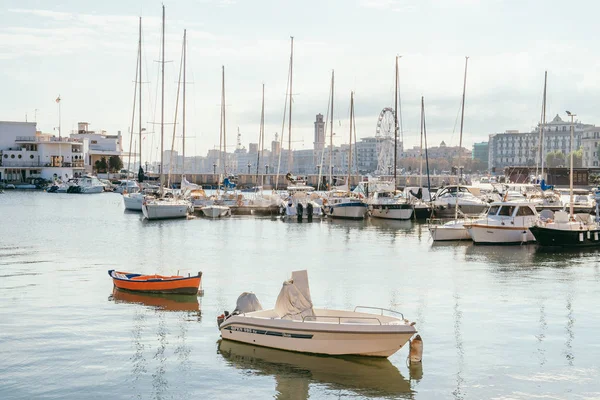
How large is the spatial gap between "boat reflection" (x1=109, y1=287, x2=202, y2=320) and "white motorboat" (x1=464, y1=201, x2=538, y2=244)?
2587 cm

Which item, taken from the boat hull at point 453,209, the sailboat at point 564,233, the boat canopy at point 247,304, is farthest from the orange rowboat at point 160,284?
the boat hull at point 453,209

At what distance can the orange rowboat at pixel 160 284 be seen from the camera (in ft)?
96.3

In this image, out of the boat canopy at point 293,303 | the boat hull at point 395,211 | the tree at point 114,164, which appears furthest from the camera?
the tree at point 114,164

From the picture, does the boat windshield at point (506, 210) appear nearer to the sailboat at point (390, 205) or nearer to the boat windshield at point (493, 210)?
the boat windshield at point (493, 210)

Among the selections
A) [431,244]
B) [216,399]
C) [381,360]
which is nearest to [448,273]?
[431,244]

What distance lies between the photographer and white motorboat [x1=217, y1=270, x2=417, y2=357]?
2028 centimetres

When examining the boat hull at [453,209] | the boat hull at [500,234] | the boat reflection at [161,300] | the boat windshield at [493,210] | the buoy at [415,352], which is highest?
the boat windshield at [493,210]

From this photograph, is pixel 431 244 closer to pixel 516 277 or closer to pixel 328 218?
pixel 516 277

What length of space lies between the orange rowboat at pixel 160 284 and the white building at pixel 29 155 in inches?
5197

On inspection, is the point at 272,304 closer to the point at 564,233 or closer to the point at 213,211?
the point at 564,233

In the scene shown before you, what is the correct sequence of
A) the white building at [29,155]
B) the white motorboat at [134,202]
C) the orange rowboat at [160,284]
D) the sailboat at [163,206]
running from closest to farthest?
the orange rowboat at [160,284]
the sailboat at [163,206]
the white motorboat at [134,202]
the white building at [29,155]

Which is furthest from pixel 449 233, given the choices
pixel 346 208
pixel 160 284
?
pixel 160 284

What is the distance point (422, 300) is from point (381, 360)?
30.5ft

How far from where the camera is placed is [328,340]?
2055 cm
